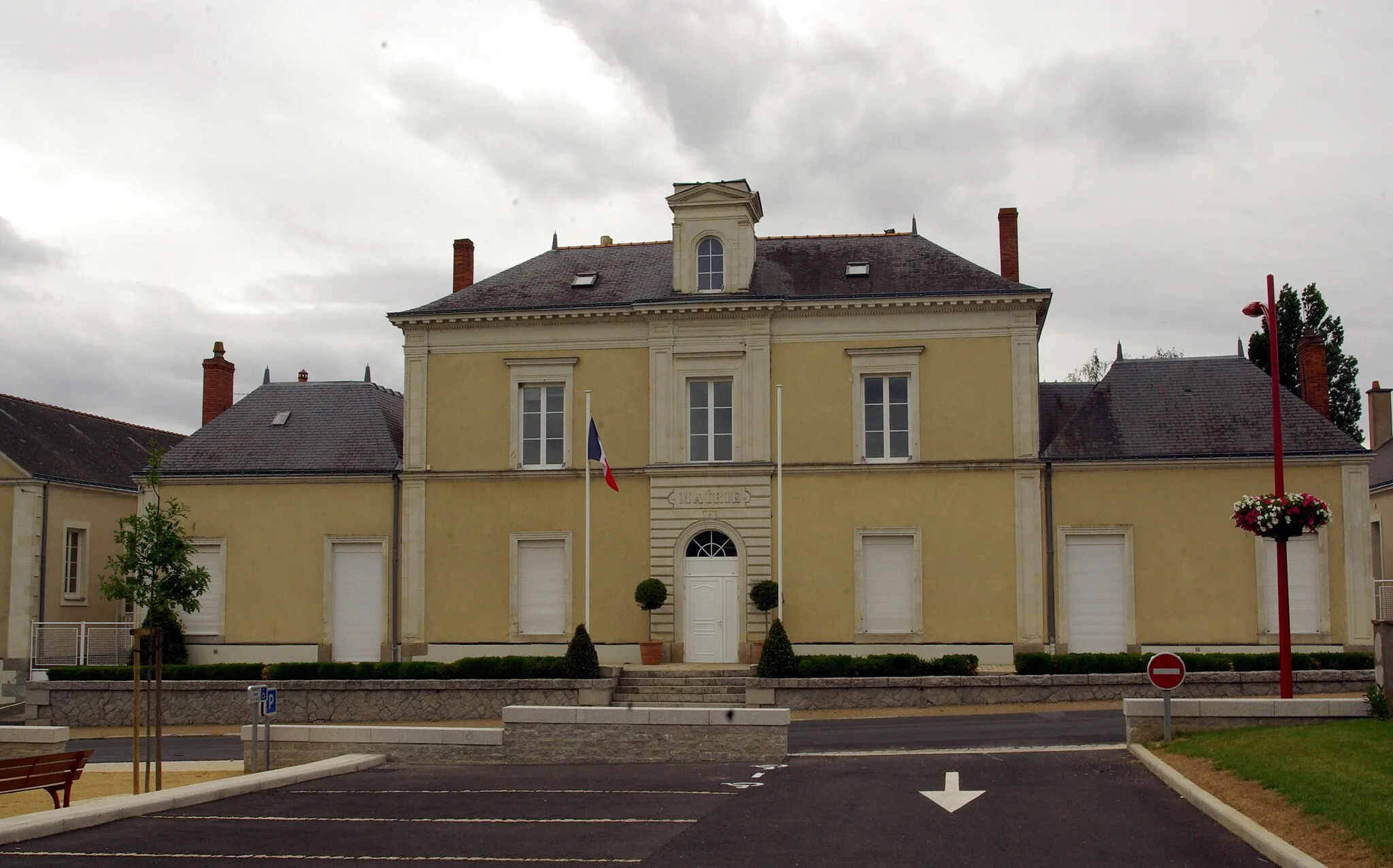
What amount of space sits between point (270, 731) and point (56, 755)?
290cm

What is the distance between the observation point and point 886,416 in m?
27.8

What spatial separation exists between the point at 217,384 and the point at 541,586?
11746 mm

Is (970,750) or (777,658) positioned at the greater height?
(777,658)

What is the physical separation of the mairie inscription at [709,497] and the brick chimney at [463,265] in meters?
8.04

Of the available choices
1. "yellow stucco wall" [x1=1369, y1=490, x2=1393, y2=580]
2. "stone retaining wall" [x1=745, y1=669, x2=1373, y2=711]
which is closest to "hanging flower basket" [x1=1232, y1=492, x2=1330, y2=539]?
"stone retaining wall" [x1=745, y1=669, x2=1373, y2=711]

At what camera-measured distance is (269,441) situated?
30.8 m

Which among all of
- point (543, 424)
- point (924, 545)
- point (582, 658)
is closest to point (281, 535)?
point (543, 424)

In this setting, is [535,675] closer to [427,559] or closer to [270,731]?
[427,559]

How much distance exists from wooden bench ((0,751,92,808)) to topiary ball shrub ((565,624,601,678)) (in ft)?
35.5

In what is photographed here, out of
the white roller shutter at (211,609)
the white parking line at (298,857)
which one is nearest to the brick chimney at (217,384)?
the white roller shutter at (211,609)

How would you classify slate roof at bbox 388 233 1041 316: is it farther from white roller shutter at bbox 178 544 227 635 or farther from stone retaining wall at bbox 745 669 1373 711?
stone retaining wall at bbox 745 669 1373 711

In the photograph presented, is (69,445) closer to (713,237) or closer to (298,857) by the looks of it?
(713,237)

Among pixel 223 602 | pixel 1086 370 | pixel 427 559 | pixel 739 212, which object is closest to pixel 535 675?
pixel 427 559

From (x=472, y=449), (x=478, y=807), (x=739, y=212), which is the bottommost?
(x=478, y=807)
